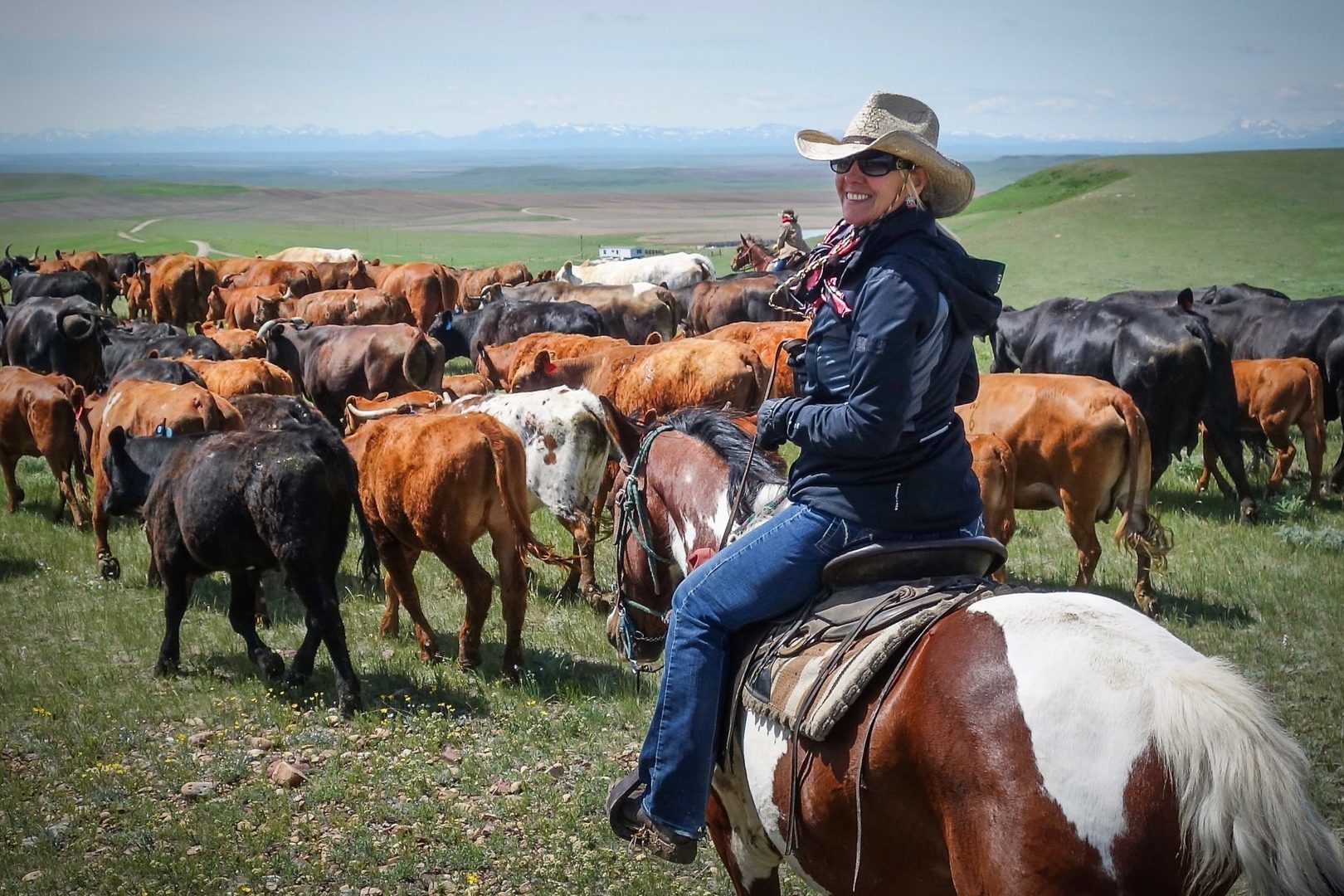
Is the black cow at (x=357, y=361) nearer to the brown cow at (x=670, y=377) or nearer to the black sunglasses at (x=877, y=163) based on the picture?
the brown cow at (x=670, y=377)

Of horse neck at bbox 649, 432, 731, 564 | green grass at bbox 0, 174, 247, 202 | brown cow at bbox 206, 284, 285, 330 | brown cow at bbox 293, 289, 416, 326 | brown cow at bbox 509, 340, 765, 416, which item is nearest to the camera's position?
horse neck at bbox 649, 432, 731, 564

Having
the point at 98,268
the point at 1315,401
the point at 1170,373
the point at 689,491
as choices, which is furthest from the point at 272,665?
the point at 98,268

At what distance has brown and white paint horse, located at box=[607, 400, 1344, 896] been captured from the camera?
2535 millimetres

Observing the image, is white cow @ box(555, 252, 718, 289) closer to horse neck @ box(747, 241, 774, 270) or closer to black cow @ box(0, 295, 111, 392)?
horse neck @ box(747, 241, 774, 270)

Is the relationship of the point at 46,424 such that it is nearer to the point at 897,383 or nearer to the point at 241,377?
the point at 241,377

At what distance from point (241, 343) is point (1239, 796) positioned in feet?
57.1

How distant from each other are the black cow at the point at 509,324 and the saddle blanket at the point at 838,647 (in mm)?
15897

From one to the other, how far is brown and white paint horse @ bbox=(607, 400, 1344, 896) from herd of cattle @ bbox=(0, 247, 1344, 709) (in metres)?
1.26

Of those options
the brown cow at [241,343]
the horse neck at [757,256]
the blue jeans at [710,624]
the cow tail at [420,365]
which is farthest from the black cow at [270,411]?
the horse neck at [757,256]

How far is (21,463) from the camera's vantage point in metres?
15.8

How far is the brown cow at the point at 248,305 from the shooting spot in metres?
22.5

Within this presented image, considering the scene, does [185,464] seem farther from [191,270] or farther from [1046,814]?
[191,270]

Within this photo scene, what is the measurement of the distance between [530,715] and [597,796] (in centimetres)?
120

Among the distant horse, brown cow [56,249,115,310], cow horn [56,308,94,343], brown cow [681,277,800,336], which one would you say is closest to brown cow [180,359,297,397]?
cow horn [56,308,94,343]
